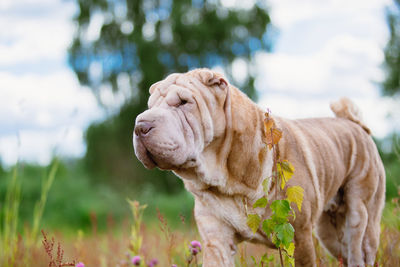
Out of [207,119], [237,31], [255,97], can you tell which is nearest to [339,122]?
[207,119]

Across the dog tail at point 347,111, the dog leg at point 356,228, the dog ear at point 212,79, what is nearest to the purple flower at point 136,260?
the dog ear at point 212,79

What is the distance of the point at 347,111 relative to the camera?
4582 mm

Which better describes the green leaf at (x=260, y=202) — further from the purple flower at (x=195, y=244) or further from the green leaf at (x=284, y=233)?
the purple flower at (x=195, y=244)

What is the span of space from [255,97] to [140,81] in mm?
4961

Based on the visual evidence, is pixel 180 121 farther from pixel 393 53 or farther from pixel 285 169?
pixel 393 53

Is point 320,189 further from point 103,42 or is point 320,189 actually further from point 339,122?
point 103,42

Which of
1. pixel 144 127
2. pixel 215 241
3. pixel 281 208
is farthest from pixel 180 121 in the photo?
pixel 215 241

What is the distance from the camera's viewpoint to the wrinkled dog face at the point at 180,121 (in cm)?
266

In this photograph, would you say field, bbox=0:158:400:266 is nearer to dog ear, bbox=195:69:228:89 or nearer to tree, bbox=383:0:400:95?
dog ear, bbox=195:69:228:89

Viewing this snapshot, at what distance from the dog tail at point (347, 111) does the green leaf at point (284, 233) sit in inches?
101

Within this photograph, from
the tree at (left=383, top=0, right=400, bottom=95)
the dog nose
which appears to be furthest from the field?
the tree at (left=383, top=0, right=400, bottom=95)

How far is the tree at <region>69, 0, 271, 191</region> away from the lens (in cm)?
1958

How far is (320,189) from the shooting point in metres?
3.47

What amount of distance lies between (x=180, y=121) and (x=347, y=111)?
240cm
